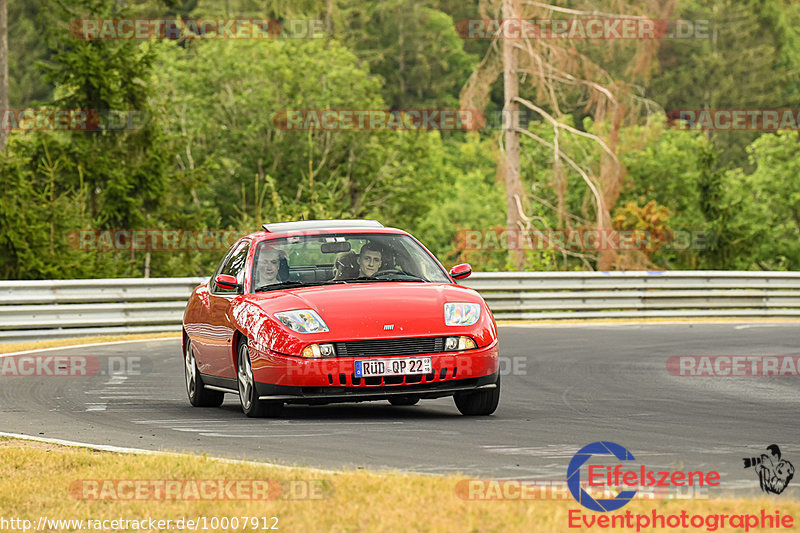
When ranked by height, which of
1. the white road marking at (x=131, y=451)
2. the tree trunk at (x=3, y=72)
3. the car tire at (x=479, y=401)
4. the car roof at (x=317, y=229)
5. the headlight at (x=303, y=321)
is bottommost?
the tree trunk at (x=3, y=72)

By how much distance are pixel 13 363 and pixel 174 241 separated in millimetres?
16172

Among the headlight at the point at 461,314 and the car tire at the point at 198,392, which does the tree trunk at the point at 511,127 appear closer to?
the car tire at the point at 198,392

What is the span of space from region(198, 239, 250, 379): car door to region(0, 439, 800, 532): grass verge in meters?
3.21

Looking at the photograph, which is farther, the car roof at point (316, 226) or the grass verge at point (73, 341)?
the grass verge at point (73, 341)

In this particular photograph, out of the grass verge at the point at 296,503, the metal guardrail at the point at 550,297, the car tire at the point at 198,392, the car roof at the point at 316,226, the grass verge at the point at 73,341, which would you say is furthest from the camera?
the metal guardrail at the point at 550,297

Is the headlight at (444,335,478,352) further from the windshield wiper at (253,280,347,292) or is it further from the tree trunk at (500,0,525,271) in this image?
the tree trunk at (500,0,525,271)

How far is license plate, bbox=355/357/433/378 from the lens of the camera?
395 inches

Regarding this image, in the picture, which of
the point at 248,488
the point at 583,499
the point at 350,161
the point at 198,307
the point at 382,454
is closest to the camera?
the point at 583,499

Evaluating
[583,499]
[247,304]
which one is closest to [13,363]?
[247,304]

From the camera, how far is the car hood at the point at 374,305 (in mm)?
10078

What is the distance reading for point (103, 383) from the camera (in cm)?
1441

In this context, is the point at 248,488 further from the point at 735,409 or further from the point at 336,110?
the point at 336,110

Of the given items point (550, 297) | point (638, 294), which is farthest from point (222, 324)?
point (638, 294)

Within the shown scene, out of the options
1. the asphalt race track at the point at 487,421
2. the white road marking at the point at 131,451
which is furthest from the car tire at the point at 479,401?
the white road marking at the point at 131,451
